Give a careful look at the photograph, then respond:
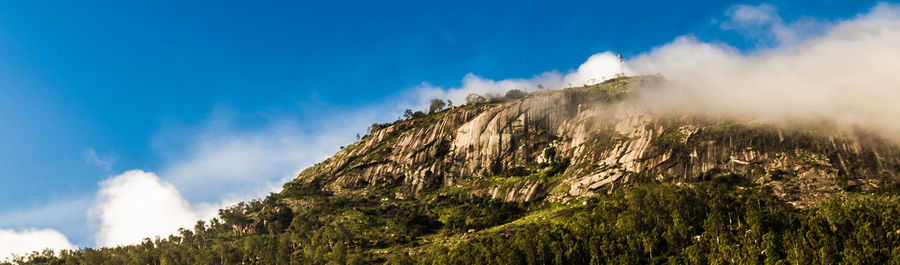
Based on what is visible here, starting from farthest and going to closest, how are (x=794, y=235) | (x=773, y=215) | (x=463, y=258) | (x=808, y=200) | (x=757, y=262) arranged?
(x=808, y=200)
(x=463, y=258)
(x=773, y=215)
(x=794, y=235)
(x=757, y=262)

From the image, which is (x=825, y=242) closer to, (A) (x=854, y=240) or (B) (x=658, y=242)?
(A) (x=854, y=240)

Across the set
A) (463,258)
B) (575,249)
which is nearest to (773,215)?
(575,249)

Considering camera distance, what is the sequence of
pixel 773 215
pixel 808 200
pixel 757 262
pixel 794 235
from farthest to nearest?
pixel 808 200, pixel 773 215, pixel 794 235, pixel 757 262

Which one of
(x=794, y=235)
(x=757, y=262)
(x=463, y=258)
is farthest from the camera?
(x=463, y=258)

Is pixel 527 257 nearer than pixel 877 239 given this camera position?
No

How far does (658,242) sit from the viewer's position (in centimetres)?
16150

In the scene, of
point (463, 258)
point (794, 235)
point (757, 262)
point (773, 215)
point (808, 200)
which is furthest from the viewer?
point (808, 200)

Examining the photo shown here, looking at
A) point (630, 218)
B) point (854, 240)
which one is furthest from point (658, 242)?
point (854, 240)

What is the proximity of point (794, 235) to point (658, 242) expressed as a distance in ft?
110

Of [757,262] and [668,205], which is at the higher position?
[668,205]

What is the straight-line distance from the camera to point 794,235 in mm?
143000

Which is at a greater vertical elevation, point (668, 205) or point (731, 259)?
point (668, 205)

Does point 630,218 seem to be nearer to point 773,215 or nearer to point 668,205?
point 668,205

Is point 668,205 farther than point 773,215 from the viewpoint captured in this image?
Yes
